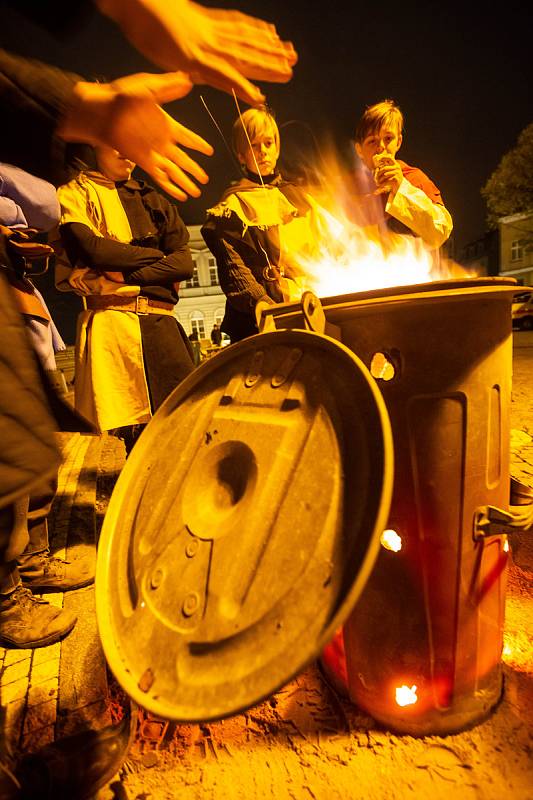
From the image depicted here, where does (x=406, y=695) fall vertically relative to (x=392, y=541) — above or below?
below

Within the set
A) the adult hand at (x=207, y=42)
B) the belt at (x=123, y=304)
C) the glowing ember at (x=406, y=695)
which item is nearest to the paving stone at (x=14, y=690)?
the glowing ember at (x=406, y=695)

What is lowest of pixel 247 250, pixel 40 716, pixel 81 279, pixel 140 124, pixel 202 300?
pixel 40 716

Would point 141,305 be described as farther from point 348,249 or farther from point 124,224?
point 348,249

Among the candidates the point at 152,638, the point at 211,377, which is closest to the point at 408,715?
the point at 152,638

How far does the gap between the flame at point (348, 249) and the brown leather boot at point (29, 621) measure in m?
2.15

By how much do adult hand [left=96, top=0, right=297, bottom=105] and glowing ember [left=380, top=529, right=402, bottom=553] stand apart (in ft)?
4.75

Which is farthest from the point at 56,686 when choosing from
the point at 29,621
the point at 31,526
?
the point at 31,526

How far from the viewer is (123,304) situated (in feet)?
8.51

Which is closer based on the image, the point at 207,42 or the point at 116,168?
the point at 207,42

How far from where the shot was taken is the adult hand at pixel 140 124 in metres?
1.19

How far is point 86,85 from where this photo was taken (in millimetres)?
1178

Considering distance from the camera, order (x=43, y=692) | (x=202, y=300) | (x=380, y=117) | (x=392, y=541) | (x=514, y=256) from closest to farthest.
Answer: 1. (x=392, y=541)
2. (x=43, y=692)
3. (x=380, y=117)
4. (x=514, y=256)
5. (x=202, y=300)

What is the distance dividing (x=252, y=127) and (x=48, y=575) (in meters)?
3.06

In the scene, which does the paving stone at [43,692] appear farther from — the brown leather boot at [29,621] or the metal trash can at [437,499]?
the metal trash can at [437,499]
